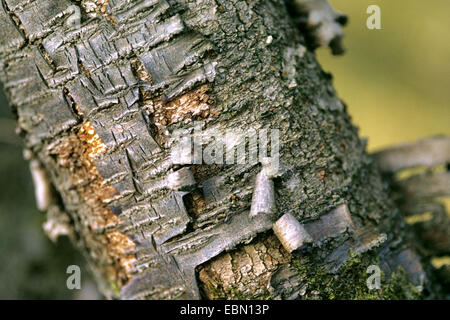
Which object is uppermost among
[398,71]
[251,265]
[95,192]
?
[398,71]

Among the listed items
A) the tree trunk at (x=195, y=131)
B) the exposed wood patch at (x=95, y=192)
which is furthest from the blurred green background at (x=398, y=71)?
the exposed wood patch at (x=95, y=192)

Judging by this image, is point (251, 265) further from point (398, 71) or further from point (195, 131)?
point (398, 71)

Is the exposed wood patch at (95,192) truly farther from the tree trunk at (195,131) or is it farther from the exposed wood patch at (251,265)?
the exposed wood patch at (251,265)

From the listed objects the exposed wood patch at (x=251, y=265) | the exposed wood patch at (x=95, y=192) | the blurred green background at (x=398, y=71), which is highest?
the blurred green background at (x=398, y=71)

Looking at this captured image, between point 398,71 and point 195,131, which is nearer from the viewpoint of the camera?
point 195,131

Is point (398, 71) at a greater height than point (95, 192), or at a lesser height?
greater

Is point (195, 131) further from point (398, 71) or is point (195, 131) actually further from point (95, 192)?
point (398, 71)

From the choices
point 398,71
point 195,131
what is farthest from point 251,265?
point 398,71

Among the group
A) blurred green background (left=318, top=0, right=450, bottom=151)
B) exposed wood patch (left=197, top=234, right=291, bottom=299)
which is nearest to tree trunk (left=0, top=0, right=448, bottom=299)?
exposed wood patch (left=197, top=234, right=291, bottom=299)

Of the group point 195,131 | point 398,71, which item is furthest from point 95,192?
point 398,71
